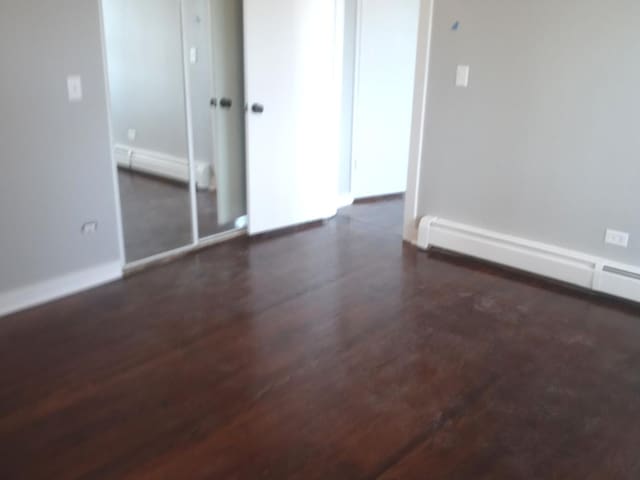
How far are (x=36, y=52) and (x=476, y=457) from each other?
279 cm

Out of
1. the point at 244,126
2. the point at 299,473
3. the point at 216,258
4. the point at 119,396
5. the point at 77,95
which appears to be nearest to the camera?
the point at 299,473

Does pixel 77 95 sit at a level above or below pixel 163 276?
above

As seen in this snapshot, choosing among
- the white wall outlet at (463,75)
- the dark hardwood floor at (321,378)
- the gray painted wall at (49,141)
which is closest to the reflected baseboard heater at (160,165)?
the gray painted wall at (49,141)

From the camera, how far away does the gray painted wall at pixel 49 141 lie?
9.36 feet

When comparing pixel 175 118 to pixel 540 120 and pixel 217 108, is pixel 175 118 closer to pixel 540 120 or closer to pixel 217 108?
pixel 217 108

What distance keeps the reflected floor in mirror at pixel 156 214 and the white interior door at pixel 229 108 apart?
150 mm

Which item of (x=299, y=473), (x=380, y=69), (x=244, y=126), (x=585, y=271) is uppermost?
(x=380, y=69)

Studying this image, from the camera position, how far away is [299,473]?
199 centimetres

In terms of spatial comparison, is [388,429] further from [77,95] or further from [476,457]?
[77,95]

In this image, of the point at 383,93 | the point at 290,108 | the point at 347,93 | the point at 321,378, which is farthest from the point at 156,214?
the point at 383,93

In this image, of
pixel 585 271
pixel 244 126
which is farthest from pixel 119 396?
pixel 585 271

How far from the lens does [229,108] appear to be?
13.6 ft

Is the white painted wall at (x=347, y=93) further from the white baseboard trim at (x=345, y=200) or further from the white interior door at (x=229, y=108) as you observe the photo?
the white interior door at (x=229, y=108)

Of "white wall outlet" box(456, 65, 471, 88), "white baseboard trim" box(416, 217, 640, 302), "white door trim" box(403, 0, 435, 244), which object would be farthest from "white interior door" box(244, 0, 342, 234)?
"white wall outlet" box(456, 65, 471, 88)
